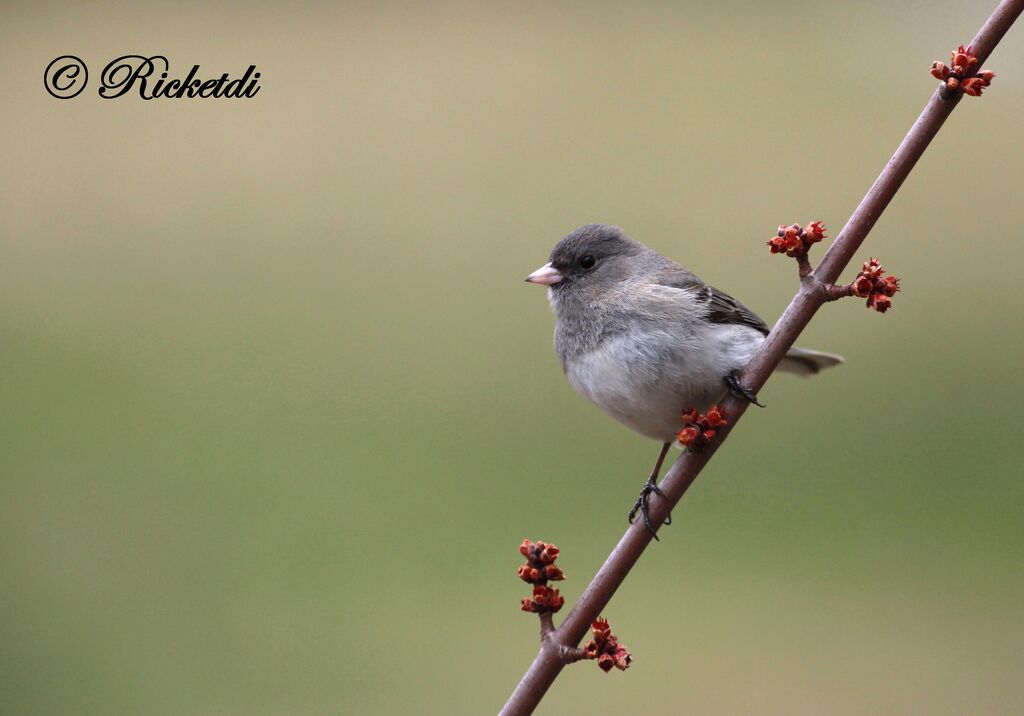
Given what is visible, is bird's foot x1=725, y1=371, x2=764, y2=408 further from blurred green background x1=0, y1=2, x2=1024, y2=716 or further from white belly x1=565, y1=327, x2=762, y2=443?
blurred green background x1=0, y1=2, x2=1024, y2=716

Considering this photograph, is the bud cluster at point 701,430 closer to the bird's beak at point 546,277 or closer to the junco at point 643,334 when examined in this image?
the junco at point 643,334

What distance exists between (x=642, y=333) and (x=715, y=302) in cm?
19

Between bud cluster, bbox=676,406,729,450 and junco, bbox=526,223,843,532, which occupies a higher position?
junco, bbox=526,223,843,532

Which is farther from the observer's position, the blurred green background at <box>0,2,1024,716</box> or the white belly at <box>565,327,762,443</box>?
the blurred green background at <box>0,2,1024,716</box>

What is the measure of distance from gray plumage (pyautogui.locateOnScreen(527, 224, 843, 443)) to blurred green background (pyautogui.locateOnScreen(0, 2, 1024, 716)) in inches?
67.1

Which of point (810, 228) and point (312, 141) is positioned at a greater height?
point (312, 141)

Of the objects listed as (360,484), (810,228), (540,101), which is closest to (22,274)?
(360,484)

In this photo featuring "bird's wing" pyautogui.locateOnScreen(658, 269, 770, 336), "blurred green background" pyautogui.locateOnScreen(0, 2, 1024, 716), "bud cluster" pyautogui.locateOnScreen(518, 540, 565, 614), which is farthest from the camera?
"blurred green background" pyautogui.locateOnScreen(0, 2, 1024, 716)

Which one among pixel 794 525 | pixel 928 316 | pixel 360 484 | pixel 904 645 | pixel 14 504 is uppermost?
pixel 928 316

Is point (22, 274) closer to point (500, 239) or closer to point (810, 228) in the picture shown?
point (500, 239)

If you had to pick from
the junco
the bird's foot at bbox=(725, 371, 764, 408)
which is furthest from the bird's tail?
the bird's foot at bbox=(725, 371, 764, 408)

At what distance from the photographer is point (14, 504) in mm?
4203

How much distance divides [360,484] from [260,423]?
55cm

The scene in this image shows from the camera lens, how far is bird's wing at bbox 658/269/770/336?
7.07 ft
